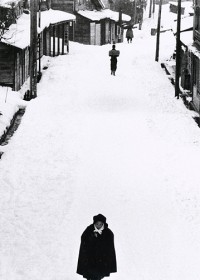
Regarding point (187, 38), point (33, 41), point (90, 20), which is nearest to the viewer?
point (33, 41)

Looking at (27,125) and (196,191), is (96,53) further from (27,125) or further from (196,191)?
(196,191)

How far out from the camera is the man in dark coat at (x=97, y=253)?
8211mm

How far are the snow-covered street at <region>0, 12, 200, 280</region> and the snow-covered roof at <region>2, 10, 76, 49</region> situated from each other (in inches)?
106

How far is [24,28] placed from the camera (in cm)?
2983

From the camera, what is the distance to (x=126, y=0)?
242 ft

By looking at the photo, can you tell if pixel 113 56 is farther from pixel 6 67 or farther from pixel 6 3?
pixel 6 3

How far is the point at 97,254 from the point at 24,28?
75.9 ft

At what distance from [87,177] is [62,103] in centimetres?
1067

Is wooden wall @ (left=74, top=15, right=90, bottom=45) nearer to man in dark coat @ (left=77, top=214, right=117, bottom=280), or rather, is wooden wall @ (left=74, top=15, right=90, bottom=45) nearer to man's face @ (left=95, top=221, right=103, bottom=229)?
man in dark coat @ (left=77, top=214, right=117, bottom=280)

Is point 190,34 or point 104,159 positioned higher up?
point 190,34

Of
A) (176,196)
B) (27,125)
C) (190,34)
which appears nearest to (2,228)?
(176,196)

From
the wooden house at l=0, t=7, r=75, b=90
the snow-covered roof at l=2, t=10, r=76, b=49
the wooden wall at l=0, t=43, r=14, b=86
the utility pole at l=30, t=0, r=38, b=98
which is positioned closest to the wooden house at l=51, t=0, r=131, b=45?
the snow-covered roof at l=2, t=10, r=76, b=49

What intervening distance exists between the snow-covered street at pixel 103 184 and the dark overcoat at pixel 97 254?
3.64ft

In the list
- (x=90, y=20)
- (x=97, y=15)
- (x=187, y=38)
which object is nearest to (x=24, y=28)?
(x=187, y=38)
